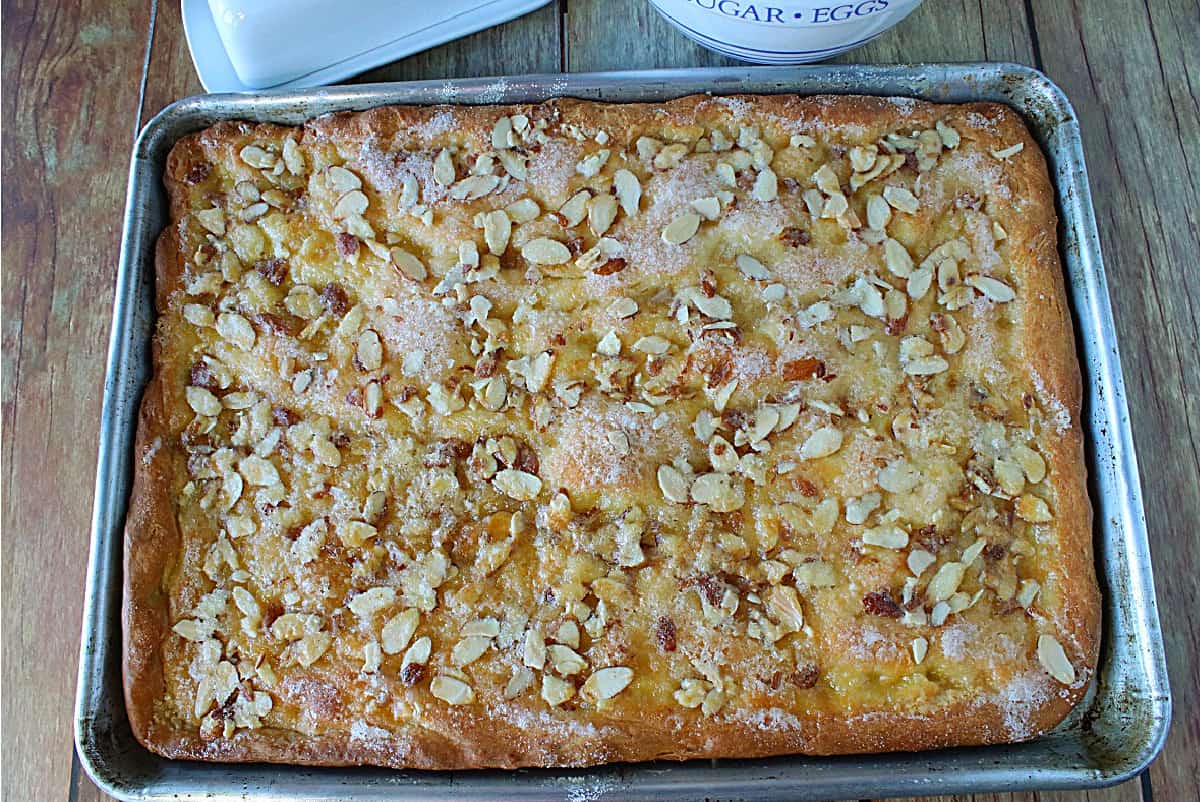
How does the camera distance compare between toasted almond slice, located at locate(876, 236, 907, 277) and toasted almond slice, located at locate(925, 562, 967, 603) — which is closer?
toasted almond slice, located at locate(925, 562, 967, 603)

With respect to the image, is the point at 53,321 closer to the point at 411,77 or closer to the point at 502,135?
the point at 411,77

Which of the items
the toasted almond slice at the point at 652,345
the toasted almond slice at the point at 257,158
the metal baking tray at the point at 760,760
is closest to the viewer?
the metal baking tray at the point at 760,760

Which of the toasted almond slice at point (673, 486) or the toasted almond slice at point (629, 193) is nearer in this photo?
the toasted almond slice at point (673, 486)

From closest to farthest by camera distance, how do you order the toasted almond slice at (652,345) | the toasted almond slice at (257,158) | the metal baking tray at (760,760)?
1. the metal baking tray at (760,760)
2. the toasted almond slice at (652,345)
3. the toasted almond slice at (257,158)

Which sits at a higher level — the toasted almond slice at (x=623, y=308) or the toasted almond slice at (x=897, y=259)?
the toasted almond slice at (x=623, y=308)

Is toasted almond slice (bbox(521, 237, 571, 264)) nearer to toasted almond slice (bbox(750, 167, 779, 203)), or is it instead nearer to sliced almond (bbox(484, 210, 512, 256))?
sliced almond (bbox(484, 210, 512, 256))

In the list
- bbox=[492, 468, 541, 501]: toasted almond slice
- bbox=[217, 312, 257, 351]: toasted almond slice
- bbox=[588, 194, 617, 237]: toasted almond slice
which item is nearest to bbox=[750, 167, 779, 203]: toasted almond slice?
bbox=[588, 194, 617, 237]: toasted almond slice

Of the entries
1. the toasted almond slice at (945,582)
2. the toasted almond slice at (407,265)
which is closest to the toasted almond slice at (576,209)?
the toasted almond slice at (407,265)

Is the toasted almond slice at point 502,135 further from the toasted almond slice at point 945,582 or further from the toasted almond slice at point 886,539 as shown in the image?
the toasted almond slice at point 945,582

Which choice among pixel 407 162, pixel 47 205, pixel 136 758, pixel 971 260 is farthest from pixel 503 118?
pixel 136 758
